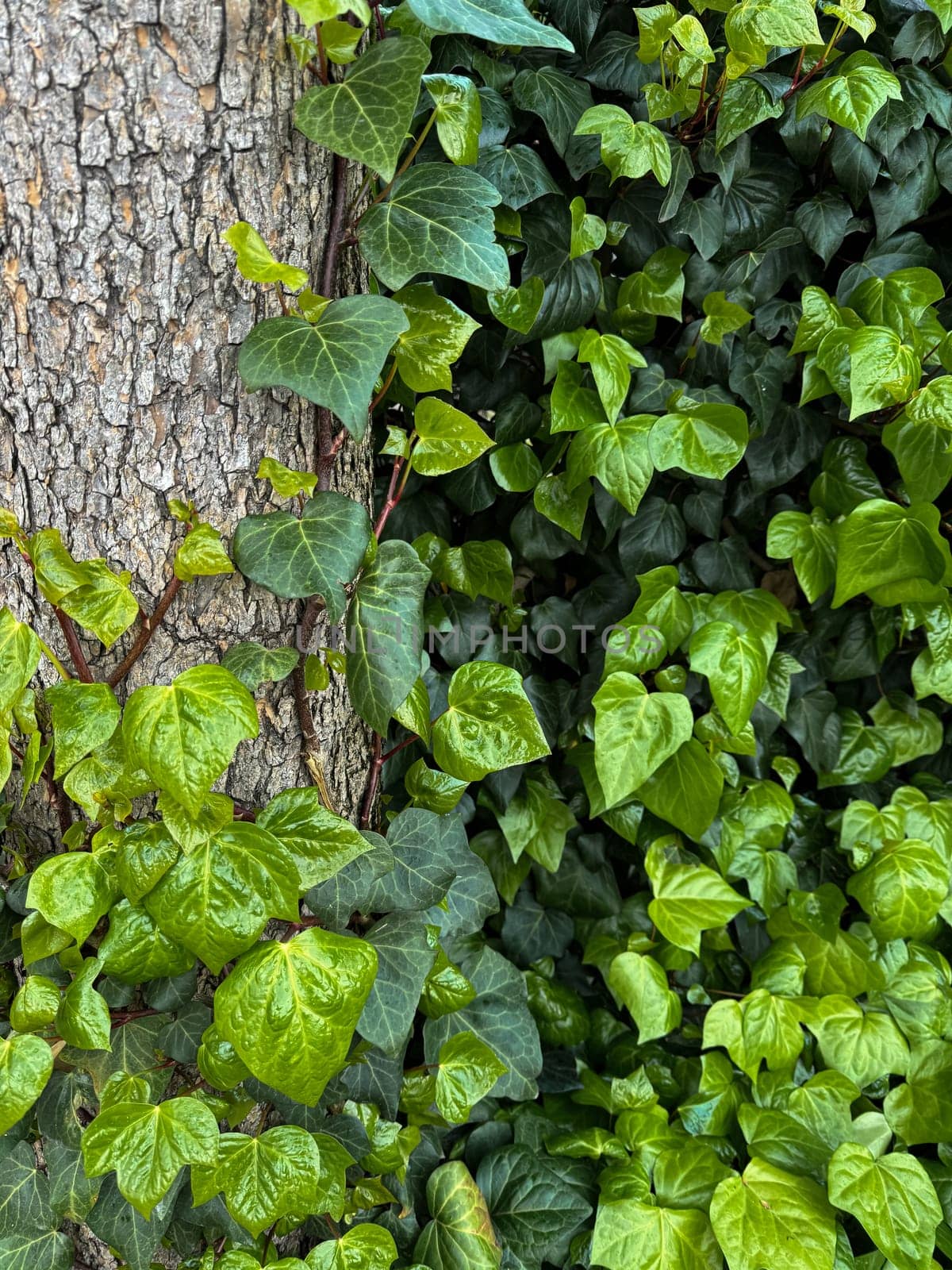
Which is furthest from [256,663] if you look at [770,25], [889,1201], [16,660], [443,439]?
[889,1201]

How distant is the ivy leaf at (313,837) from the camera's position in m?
0.90

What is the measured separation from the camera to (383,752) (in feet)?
3.86

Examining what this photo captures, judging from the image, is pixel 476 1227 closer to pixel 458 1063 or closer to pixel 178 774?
pixel 458 1063

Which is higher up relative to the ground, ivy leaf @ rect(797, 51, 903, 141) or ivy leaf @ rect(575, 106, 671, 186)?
ivy leaf @ rect(797, 51, 903, 141)

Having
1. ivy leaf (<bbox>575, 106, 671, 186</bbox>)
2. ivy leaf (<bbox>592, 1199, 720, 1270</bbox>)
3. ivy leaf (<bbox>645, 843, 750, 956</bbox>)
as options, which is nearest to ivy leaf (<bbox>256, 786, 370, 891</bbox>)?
ivy leaf (<bbox>645, 843, 750, 956</bbox>)

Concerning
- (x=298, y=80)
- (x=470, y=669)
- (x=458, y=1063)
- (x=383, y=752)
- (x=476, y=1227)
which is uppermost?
(x=298, y=80)

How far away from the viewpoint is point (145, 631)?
0.89 meters

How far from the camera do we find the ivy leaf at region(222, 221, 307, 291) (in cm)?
77

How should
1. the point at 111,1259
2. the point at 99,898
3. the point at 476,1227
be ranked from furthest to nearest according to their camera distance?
the point at 476,1227
the point at 111,1259
the point at 99,898

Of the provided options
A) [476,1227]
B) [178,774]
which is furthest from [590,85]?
[476,1227]

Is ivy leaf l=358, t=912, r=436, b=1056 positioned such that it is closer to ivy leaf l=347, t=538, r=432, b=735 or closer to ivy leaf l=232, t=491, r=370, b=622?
ivy leaf l=347, t=538, r=432, b=735

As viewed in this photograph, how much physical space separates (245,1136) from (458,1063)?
0.31 metres

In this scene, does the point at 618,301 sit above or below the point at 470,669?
above

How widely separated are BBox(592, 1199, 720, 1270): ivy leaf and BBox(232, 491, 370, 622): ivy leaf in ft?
3.13
